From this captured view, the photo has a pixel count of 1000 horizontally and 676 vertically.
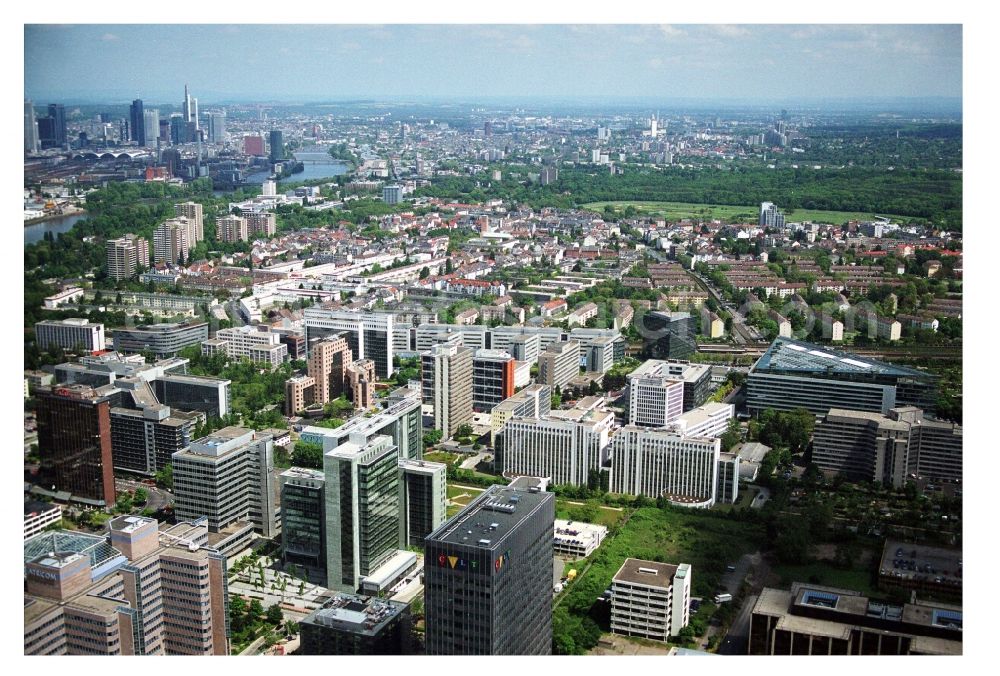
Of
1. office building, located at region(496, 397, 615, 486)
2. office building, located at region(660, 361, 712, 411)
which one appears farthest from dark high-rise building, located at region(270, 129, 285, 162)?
office building, located at region(496, 397, 615, 486)

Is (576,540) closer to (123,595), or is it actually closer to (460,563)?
(460,563)

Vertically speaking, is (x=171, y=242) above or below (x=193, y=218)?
below

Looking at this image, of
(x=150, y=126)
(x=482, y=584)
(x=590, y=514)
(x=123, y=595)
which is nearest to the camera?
(x=482, y=584)

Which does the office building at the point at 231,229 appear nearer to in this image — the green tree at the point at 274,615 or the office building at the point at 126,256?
the office building at the point at 126,256

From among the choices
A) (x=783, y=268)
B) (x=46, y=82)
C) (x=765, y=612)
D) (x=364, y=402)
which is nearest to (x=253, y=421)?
(x=364, y=402)

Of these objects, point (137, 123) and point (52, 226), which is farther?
point (137, 123)

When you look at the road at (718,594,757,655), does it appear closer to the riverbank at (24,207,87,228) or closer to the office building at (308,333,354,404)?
the office building at (308,333,354,404)

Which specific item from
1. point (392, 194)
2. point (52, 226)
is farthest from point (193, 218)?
point (52, 226)

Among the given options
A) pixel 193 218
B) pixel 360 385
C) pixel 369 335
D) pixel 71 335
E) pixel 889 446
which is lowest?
pixel 889 446
